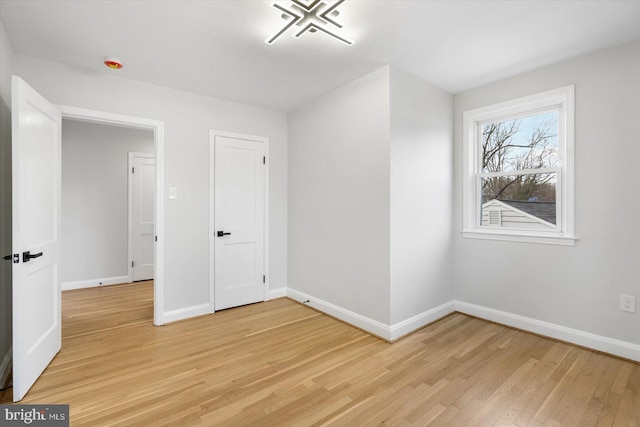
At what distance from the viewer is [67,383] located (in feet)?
7.07

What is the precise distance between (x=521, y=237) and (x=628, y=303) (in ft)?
2.98

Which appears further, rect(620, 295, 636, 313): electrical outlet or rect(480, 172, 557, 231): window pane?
rect(480, 172, 557, 231): window pane

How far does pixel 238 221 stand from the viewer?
12.7 feet

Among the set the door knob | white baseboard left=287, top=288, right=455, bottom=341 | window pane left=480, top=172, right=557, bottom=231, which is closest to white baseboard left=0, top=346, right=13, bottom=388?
the door knob

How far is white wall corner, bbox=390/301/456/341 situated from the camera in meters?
2.89

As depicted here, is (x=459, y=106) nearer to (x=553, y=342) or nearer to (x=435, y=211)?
(x=435, y=211)

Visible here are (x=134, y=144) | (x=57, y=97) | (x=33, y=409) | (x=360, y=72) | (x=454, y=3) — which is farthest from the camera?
(x=134, y=144)

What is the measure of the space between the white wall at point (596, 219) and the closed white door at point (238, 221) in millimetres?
2912

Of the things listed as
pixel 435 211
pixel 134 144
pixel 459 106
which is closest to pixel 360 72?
pixel 459 106

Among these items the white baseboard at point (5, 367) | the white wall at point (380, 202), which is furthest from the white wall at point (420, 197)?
the white baseboard at point (5, 367)

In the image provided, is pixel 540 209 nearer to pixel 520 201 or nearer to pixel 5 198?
pixel 520 201

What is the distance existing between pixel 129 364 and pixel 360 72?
3.24 m

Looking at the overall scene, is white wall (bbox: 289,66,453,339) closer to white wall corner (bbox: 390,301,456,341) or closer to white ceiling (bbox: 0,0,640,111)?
white wall corner (bbox: 390,301,456,341)

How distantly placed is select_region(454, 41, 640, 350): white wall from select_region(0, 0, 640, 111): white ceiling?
21cm
